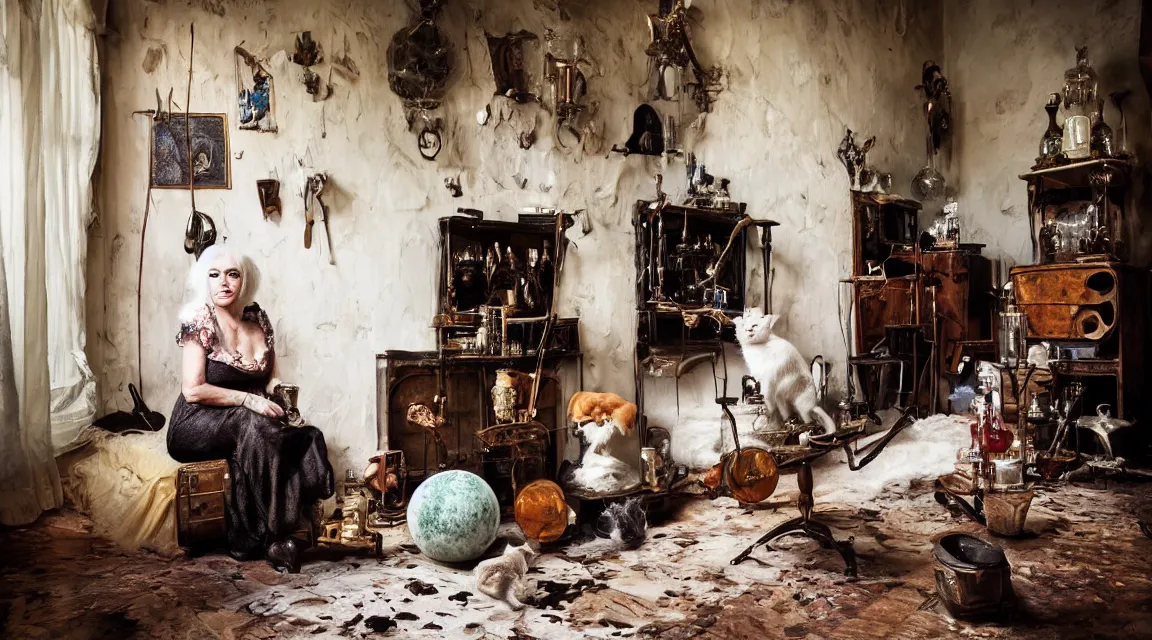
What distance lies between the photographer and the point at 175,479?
429 cm

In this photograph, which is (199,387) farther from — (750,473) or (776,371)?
(776,371)

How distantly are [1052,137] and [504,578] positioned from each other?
629 cm

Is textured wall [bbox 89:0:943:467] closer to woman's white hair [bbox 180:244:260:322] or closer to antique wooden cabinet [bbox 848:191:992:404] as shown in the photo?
antique wooden cabinet [bbox 848:191:992:404]

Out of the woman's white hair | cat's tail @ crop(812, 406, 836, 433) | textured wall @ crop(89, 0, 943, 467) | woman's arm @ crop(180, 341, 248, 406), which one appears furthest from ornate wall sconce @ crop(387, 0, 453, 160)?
cat's tail @ crop(812, 406, 836, 433)

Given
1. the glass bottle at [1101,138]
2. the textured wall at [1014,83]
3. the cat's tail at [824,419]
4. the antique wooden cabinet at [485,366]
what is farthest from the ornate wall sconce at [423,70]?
the textured wall at [1014,83]

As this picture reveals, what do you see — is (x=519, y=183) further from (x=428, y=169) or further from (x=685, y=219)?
(x=685, y=219)

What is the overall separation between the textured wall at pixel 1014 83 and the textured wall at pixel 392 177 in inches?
74.5

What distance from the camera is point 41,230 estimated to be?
431cm

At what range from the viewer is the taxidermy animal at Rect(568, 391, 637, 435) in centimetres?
522

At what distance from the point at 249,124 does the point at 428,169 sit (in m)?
1.25

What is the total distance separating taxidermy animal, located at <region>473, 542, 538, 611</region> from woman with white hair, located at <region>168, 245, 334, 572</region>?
44.0 inches

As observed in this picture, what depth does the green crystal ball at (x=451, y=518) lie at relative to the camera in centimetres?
416

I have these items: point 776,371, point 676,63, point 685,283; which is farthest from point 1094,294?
point 676,63

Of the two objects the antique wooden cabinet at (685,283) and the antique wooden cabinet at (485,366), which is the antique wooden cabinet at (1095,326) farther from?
the antique wooden cabinet at (485,366)
